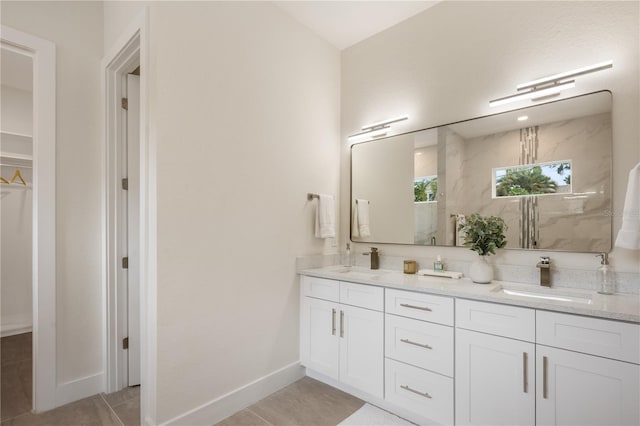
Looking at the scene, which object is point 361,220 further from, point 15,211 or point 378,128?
point 15,211

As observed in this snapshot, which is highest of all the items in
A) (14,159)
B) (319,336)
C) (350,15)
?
(350,15)

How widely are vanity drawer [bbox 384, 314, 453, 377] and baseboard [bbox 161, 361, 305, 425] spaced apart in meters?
0.88

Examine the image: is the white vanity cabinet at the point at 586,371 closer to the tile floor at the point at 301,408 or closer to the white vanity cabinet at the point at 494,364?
the white vanity cabinet at the point at 494,364

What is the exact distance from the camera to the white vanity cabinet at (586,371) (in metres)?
1.26

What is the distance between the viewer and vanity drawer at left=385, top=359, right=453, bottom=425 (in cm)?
173

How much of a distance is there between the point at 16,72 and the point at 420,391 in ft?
14.4

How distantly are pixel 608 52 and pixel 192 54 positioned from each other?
7.91ft

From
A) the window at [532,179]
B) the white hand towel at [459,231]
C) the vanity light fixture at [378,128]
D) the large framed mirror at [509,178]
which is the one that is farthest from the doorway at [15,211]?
the window at [532,179]

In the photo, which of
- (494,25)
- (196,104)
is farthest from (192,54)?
(494,25)

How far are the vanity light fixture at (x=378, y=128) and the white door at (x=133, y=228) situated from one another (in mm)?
1858

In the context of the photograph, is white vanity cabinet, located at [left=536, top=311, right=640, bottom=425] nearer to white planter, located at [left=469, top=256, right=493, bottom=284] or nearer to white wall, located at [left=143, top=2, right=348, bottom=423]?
white planter, located at [left=469, top=256, right=493, bottom=284]

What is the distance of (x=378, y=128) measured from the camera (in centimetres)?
272

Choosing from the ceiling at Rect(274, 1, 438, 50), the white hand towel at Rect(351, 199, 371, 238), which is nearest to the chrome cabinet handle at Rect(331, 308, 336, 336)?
the white hand towel at Rect(351, 199, 371, 238)

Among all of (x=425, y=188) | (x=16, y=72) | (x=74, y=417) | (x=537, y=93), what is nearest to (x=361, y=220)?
(x=425, y=188)
